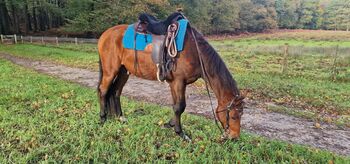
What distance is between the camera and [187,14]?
46.8 metres

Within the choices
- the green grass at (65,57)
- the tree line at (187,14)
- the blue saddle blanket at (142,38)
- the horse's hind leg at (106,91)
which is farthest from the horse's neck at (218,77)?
the tree line at (187,14)

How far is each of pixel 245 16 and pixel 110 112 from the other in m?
67.0

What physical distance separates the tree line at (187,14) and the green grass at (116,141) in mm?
26349

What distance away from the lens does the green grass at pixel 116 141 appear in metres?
3.77

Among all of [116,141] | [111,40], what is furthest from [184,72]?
[111,40]

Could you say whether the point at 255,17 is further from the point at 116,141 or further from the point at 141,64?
the point at 116,141

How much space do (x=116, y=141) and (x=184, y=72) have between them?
150cm

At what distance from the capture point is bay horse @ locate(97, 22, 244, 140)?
13.3ft

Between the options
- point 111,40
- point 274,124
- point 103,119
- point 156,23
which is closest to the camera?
point 156,23

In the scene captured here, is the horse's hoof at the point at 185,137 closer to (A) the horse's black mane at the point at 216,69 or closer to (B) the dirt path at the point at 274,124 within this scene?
(A) the horse's black mane at the point at 216,69

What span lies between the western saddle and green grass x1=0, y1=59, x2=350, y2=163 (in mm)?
1104

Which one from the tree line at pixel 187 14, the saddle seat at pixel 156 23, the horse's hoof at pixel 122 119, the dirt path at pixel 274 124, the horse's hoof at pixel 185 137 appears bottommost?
the dirt path at pixel 274 124

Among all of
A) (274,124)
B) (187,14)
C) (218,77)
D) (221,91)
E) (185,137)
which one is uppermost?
(187,14)

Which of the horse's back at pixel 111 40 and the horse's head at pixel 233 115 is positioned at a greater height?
the horse's back at pixel 111 40
